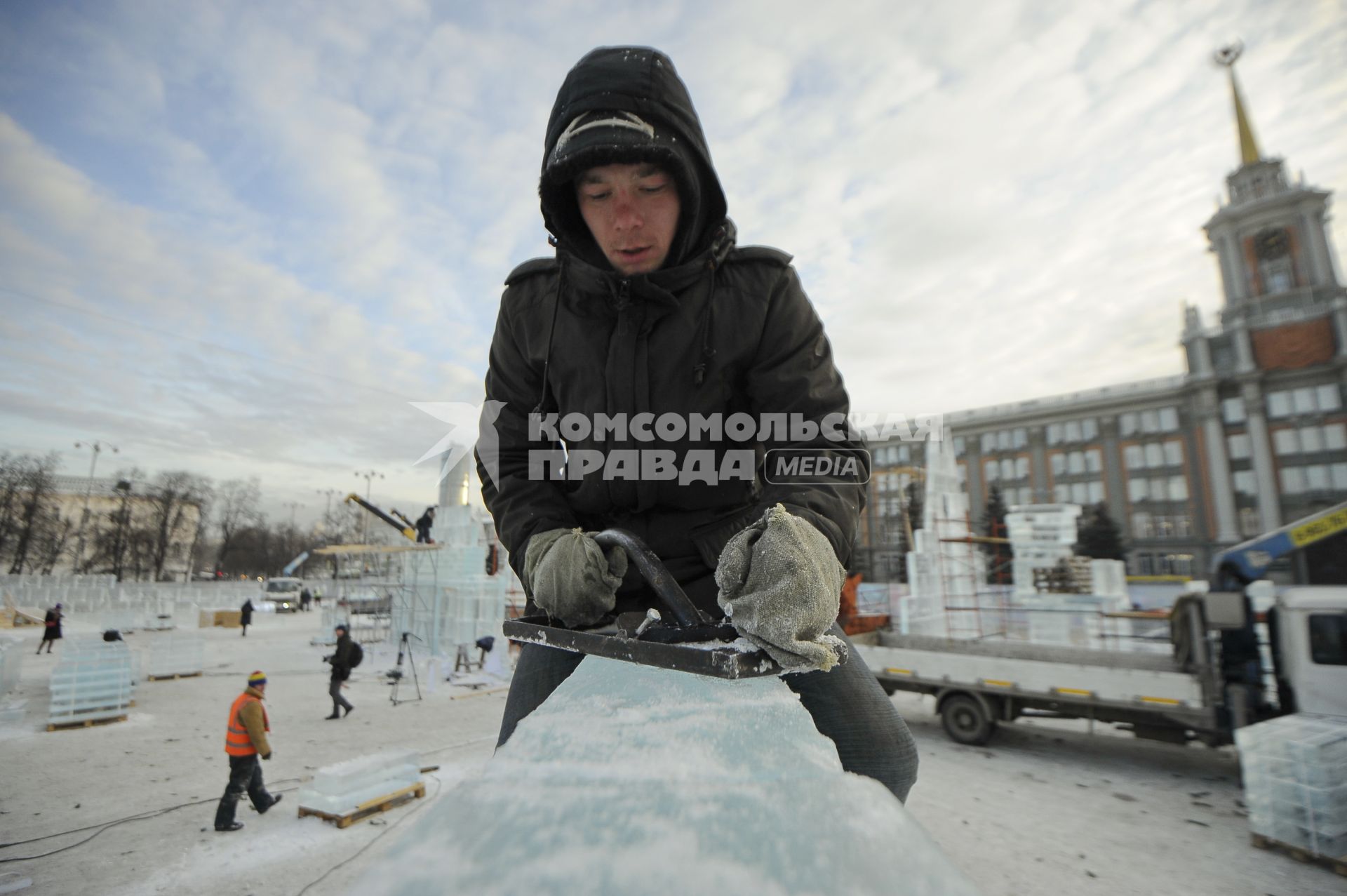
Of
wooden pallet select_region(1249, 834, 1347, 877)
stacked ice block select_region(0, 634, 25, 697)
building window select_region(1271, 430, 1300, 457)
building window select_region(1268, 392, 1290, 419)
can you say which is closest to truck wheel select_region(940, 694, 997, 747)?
wooden pallet select_region(1249, 834, 1347, 877)

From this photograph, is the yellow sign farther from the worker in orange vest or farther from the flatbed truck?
the worker in orange vest

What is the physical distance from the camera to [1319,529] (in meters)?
8.16

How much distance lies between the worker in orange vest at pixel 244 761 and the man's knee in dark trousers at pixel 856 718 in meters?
6.85

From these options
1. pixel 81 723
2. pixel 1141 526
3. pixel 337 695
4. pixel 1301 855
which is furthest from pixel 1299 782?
pixel 1141 526

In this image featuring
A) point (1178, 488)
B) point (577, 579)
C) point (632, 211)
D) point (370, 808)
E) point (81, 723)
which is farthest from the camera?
point (1178, 488)

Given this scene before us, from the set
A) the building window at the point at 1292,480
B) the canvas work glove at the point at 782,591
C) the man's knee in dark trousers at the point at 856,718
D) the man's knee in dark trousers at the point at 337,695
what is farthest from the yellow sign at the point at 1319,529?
the building window at the point at 1292,480

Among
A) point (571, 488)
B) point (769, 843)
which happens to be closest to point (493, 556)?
point (571, 488)

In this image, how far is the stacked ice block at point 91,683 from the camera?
10.3m

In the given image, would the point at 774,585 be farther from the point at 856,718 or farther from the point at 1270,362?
the point at 1270,362

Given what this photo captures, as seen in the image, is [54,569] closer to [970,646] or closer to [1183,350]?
[970,646]

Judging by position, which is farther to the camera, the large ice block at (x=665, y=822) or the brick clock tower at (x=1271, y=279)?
the brick clock tower at (x=1271, y=279)

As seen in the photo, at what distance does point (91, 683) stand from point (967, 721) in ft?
45.7

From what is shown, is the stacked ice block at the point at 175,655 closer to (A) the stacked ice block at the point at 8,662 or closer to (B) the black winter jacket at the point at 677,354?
(A) the stacked ice block at the point at 8,662

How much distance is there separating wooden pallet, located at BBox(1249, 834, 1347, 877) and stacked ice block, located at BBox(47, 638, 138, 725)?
1544 cm
